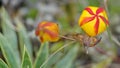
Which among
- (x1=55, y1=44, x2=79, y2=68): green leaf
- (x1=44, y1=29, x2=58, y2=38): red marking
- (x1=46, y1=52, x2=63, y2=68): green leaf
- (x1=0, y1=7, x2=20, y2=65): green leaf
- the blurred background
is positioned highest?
(x1=44, y1=29, x2=58, y2=38): red marking

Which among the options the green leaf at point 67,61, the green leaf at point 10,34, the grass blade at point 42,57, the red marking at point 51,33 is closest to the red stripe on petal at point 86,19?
the red marking at point 51,33

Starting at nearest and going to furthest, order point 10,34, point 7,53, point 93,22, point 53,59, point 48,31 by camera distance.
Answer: point 93,22 < point 48,31 < point 7,53 < point 53,59 < point 10,34

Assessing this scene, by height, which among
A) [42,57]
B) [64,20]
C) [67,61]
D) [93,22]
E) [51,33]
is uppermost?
[93,22]

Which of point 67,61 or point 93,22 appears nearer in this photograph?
point 93,22

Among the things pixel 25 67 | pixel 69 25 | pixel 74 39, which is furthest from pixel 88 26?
pixel 69 25

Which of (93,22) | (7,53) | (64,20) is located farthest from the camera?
(64,20)

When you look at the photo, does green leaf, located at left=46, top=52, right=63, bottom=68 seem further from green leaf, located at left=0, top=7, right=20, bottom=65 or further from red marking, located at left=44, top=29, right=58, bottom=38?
red marking, located at left=44, top=29, right=58, bottom=38

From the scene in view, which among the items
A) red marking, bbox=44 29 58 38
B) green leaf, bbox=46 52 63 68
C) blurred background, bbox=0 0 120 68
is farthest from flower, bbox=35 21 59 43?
blurred background, bbox=0 0 120 68

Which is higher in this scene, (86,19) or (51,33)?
(86,19)

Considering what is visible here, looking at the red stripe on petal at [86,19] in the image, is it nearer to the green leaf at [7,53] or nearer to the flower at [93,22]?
the flower at [93,22]

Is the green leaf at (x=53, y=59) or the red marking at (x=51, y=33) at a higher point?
the red marking at (x=51, y=33)

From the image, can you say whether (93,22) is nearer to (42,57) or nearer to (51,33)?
(51,33)

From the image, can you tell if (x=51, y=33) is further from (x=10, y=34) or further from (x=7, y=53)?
(x=10, y=34)

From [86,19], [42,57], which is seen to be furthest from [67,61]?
[86,19]
